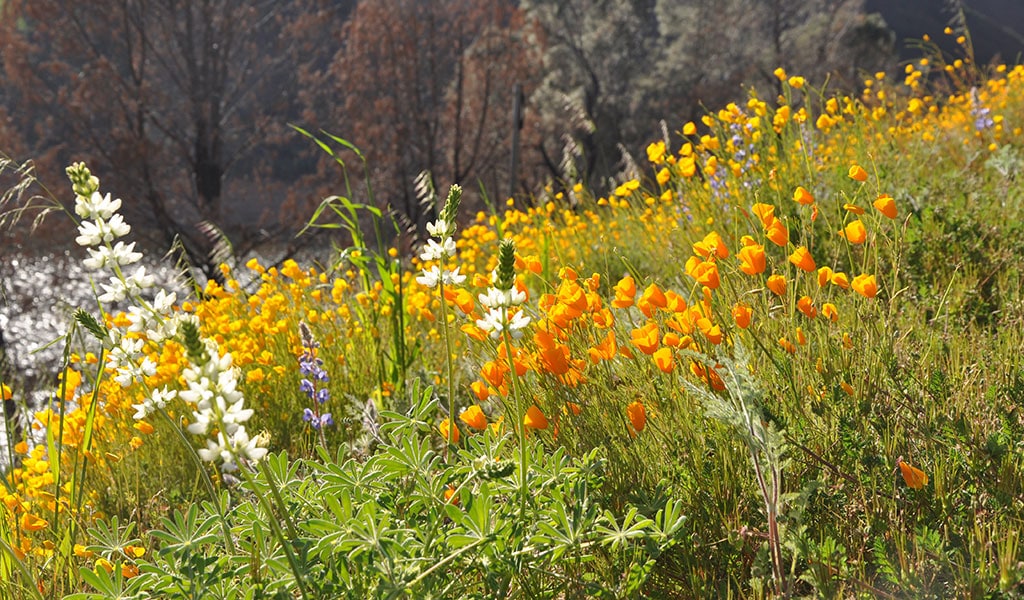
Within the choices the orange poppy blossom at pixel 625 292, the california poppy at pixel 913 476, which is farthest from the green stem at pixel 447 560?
the california poppy at pixel 913 476

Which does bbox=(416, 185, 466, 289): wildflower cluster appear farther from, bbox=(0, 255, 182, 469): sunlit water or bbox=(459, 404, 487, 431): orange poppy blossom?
bbox=(0, 255, 182, 469): sunlit water

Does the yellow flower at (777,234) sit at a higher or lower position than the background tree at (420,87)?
lower

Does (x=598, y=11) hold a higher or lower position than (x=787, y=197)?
higher

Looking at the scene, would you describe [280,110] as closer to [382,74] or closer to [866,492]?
[382,74]

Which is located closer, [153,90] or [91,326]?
[91,326]

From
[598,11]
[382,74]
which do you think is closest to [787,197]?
[382,74]

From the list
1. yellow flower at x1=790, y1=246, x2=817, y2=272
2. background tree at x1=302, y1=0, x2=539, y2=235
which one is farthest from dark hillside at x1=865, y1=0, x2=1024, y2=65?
yellow flower at x1=790, y1=246, x2=817, y2=272

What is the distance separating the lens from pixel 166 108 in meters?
12.2

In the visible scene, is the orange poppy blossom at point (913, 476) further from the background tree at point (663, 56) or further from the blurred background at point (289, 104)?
the background tree at point (663, 56)

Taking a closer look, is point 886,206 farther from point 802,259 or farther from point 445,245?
→ point 445,245

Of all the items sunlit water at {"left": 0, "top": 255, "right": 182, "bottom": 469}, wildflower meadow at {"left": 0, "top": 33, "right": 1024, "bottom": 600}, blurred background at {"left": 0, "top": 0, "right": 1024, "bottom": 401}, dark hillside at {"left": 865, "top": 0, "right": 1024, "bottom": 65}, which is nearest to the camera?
wildflower meadow at {"left": 0, "top": 33, "right": 1024, "bottom": 600}

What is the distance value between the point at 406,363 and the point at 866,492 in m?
2.05

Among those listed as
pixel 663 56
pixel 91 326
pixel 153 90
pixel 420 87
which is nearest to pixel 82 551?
pixel 91 326

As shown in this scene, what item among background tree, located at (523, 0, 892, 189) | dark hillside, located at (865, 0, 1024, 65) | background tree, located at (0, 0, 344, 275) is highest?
background tree, located at (0, 0, 344, 275)
